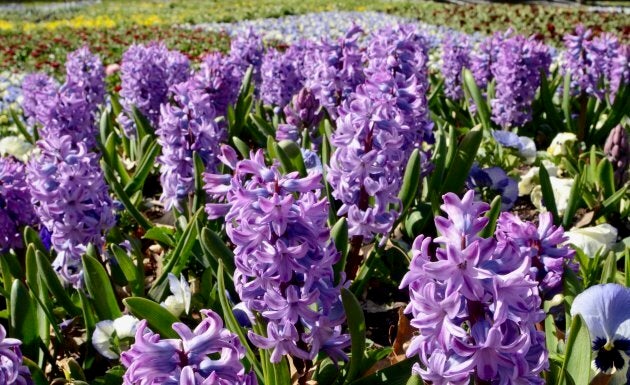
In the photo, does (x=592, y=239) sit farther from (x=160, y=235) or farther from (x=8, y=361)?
(x=8, y=361)

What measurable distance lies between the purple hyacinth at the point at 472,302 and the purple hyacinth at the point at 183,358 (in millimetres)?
295

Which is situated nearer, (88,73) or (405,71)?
(405,71)

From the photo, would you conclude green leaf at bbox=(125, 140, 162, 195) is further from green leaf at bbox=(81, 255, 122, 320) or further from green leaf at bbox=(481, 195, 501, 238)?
green leaf at bbox=(481, 195, 501, 238)

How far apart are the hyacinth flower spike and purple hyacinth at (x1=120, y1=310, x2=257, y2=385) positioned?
77cm

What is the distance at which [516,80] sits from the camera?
3479mm

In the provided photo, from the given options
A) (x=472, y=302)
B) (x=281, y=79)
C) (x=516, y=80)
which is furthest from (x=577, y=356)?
(x=281, y=79)

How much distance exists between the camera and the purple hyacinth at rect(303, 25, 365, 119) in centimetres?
288

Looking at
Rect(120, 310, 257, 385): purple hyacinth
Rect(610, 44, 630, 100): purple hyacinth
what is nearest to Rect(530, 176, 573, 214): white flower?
Rect(610, 44, 630, 100): purple hyacinth

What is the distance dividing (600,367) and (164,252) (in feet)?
5.52

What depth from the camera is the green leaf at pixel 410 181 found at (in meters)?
2.24

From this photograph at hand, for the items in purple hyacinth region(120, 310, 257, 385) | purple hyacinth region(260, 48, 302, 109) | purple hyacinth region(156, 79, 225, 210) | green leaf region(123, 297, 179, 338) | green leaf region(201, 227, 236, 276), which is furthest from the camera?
purple hyacinth region(260, 48, 302, 109)

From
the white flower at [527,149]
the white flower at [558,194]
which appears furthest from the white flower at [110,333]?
the white flower at [527,149]

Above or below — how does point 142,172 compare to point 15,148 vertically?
above

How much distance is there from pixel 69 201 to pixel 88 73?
199 centimetres
